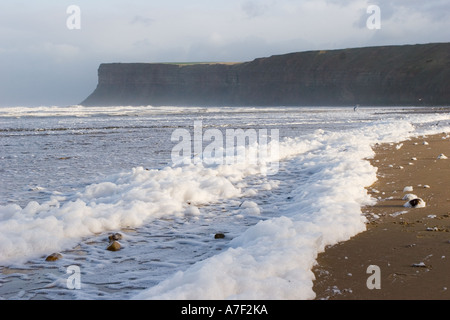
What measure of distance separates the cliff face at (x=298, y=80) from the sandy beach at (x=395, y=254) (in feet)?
309

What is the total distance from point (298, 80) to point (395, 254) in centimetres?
12823

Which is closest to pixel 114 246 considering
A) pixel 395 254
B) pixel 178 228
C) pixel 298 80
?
pixel 178 228

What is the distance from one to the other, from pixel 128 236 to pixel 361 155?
7450mm

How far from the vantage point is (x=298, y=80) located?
130m

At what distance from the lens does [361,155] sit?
1151 cm

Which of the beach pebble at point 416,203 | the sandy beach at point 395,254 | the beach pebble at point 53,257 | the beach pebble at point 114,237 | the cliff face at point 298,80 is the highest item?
the cliff face at point 298,80

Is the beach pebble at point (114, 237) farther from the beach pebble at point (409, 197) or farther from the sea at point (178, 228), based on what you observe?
the beach pebble at point (409, 197)

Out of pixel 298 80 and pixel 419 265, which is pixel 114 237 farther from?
pixel 298 80

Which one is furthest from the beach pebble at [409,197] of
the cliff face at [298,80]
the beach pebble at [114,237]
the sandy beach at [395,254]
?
the cliff face at [298,80]

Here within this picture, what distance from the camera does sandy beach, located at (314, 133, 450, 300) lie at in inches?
135

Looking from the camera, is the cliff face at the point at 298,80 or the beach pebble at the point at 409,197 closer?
the beach pebble at the point at 409,197

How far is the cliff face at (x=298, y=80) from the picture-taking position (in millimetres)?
105875
